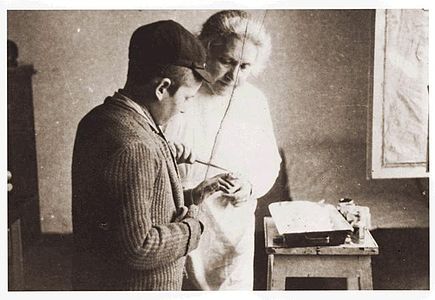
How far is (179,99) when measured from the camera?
144cm

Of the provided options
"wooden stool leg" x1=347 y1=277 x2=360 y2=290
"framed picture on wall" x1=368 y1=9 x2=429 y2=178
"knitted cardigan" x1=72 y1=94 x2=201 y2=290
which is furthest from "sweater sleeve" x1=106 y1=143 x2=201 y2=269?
"framed picture on wall" x1=368 y1=9 x2=429 y2=178

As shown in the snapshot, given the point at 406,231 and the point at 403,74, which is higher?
the point at 403,74

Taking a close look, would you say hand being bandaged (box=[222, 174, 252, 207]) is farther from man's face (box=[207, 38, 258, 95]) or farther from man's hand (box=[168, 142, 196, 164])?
man's face (box=[207, 38, 258, 95])

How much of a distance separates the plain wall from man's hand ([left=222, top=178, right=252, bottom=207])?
55 millimetres

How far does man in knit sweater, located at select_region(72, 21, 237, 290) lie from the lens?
135 centimetres

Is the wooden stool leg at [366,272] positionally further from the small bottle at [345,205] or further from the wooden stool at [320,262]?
the small bottle at [345,205]

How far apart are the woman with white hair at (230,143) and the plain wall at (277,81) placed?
0.13 feet

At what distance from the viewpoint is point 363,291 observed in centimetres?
151

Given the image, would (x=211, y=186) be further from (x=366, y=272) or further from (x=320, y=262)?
(x=366, y=272)

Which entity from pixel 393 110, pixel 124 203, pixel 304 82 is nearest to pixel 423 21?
pixel 393 110

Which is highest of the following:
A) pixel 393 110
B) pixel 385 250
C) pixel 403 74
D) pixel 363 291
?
pixel 403 74

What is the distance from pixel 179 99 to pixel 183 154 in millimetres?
162

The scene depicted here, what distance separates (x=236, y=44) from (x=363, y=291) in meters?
0.79
